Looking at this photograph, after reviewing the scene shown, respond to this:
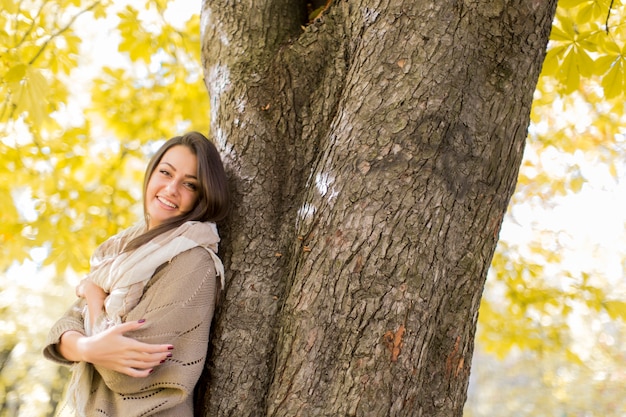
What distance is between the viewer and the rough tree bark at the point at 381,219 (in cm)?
171

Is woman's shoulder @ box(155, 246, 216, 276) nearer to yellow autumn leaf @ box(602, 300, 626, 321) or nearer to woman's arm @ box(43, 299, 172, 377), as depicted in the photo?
woman's arm @ box(43, 299, 172, 377)

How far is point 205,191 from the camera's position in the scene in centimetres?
209

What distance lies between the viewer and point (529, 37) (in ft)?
6.33

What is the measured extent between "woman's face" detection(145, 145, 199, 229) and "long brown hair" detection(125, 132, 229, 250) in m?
0.03

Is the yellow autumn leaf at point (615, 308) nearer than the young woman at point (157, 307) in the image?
No

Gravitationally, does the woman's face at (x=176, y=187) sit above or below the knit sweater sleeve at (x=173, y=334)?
above

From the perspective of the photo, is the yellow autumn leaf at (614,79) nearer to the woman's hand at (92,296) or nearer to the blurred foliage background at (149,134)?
the blurred foliage background at (149,134)

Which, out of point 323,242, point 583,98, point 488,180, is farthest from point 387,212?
point 583,98

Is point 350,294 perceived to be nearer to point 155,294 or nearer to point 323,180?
point 323,180

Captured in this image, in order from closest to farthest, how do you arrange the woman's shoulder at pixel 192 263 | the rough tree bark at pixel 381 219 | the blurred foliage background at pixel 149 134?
the rough tree bark at pixel 381 219, the woman's shoulder at pixel 192 263, the blurred foliage background at pixel 149 134

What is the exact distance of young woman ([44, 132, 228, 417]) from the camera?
1.90 metres

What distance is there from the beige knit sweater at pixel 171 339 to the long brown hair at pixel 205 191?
165mm

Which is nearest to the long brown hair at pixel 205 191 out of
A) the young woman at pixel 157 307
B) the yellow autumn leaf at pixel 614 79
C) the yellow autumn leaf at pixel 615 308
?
the young woman at pixel 157 307

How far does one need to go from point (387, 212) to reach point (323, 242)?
0.23m
